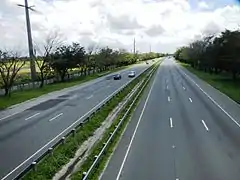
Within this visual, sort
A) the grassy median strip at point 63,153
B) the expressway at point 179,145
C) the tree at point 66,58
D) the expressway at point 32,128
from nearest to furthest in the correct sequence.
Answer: the grassy median strip at point 63,153
the expressway at point 179,145
the expressway at point 32,128
the tree at point 66,58

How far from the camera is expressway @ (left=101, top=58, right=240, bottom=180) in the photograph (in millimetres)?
14117

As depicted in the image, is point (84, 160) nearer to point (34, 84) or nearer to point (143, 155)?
point (143, 155)

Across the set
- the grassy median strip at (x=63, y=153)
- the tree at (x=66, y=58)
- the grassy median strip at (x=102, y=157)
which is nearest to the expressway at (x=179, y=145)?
the grassy median strip at (x=102, y=157)

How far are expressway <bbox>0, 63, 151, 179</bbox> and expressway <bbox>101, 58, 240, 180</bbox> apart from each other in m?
3.79

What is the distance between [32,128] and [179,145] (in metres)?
9.43

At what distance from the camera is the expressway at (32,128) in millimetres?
16028

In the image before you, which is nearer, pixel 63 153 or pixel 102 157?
pixel 102 157

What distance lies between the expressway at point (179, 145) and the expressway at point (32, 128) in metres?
3.79

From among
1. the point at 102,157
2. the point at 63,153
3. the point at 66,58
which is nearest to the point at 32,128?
the point at 63,153

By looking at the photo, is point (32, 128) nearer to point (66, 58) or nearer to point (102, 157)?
point (102, 157)

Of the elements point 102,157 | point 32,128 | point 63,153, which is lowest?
point 32,128

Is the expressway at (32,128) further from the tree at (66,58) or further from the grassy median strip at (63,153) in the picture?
the tree at (66,58)

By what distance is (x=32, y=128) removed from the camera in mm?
22922

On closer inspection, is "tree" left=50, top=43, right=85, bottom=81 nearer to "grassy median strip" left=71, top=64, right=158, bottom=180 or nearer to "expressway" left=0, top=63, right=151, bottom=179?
"expressway" left=0, top=63, right=151, bottom=179
